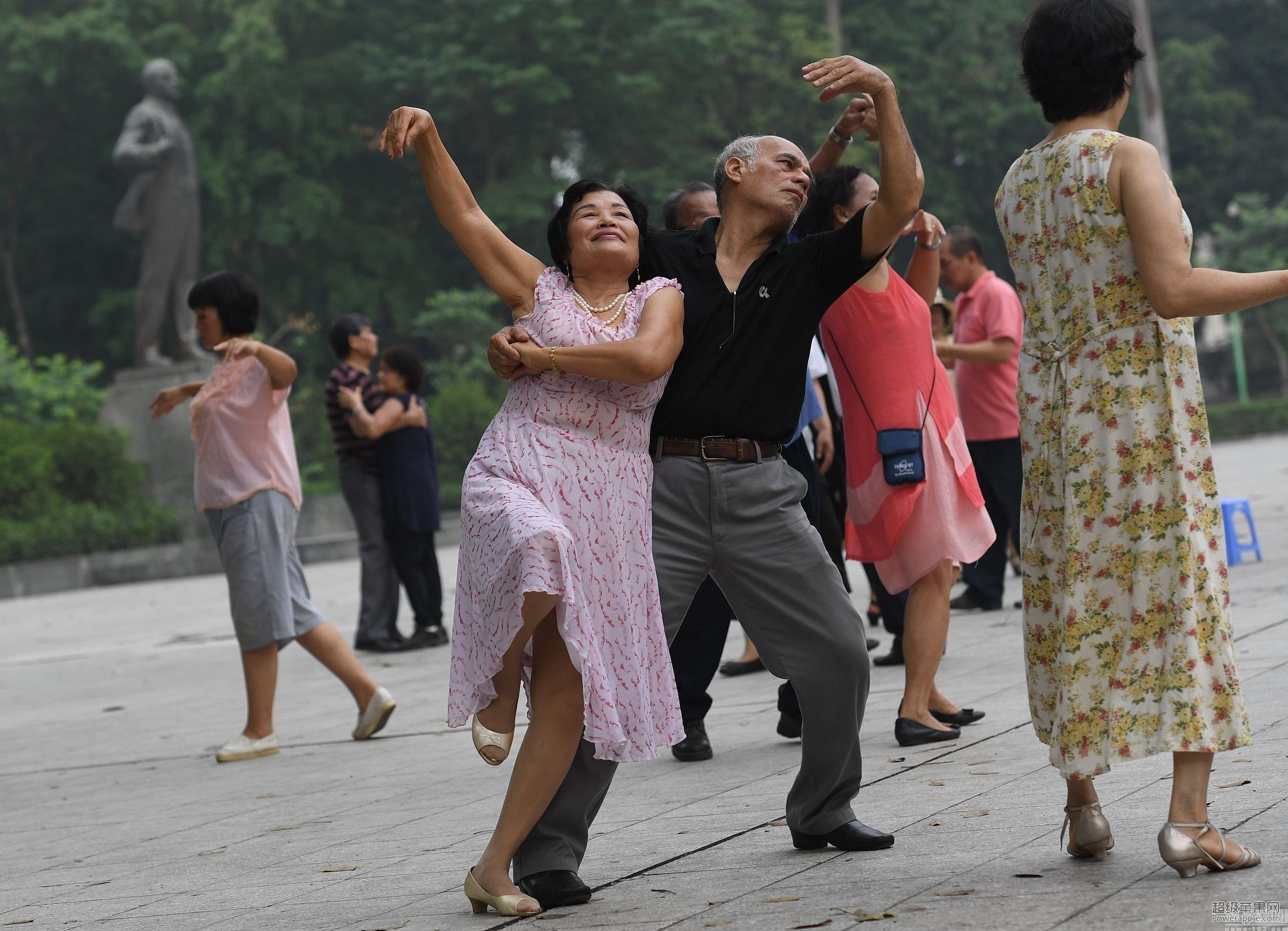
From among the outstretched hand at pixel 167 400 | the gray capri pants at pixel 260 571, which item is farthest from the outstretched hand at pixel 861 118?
the outstretched hand at pixel 167 400

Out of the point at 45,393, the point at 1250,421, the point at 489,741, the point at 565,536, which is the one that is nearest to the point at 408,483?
the point at 489,741

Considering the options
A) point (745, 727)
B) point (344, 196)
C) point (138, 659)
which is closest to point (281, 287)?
point (344, 196)

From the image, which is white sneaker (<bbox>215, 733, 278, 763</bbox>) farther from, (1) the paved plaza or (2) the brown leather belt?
(2) the brown leather belt

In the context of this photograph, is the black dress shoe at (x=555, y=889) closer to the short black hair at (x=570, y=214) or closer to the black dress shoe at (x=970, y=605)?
the short black hair at (x=570, y=214)

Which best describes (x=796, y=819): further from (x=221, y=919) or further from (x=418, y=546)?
(x=418, y=546)

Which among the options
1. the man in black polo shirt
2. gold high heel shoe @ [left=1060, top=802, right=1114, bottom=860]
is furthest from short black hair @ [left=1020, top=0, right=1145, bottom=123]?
gold high heel shoe @ [left=1060, top=802, right=1114, bottom=860]

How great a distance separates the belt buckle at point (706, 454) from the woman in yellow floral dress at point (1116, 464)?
78 cm

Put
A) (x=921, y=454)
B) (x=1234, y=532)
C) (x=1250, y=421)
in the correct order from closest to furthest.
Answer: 1. (x=921, y=454)
2. (x=1234, y=532)
3. (x=1250, y=421)

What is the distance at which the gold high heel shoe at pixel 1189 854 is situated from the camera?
3584 mm

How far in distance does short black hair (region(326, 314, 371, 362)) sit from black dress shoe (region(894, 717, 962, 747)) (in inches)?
229

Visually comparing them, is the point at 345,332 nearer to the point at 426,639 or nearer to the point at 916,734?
the point at 426,639

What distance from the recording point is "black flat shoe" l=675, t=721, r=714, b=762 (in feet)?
19.5

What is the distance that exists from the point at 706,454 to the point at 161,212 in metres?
21.2

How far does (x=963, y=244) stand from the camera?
375 inches
